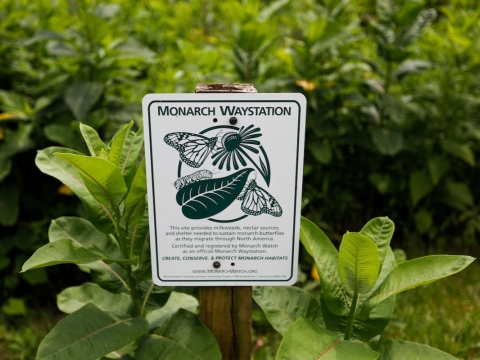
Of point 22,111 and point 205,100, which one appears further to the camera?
point 22,111

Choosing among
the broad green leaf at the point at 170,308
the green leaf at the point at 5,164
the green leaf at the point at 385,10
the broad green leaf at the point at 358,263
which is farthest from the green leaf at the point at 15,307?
the green leaf at the point at 385,10

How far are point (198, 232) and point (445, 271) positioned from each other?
68 cm

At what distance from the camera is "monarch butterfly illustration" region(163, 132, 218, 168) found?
123 cm

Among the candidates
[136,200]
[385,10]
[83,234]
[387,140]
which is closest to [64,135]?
[83,234]

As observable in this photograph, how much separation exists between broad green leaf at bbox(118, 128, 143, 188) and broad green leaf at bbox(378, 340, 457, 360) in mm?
912

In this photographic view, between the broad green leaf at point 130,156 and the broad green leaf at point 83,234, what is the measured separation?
0.30 m

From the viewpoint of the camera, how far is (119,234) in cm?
135

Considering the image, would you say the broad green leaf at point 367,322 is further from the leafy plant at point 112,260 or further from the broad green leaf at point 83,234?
the broad green leaf at point 83,234

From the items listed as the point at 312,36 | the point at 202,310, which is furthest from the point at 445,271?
the point at 312,36

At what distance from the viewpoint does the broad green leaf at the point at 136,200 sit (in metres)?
1.31

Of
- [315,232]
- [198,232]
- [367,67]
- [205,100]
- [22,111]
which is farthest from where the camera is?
[367,67]

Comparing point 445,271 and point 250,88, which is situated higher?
point 250,88

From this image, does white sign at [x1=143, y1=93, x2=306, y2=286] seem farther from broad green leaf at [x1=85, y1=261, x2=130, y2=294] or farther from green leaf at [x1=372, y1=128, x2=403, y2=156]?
green leaf at [x1=372, y1=128, x2=403, y2=156]

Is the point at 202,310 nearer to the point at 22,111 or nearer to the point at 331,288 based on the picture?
the point at 331,288
